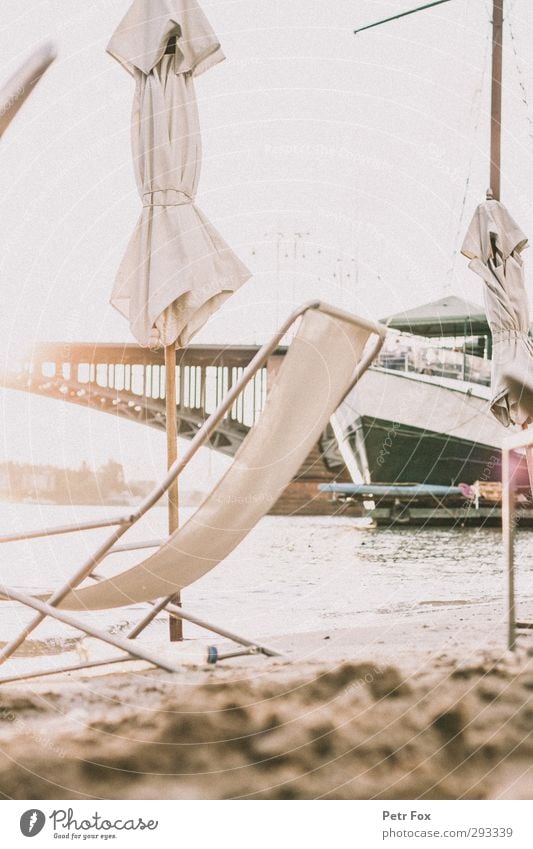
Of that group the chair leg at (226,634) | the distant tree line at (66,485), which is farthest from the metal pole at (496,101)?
the distant tree line at (66,485)

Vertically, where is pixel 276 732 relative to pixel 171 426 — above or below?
below

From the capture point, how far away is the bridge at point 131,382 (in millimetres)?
15492

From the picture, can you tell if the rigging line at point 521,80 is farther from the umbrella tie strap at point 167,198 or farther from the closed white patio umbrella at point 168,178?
the umbrella tie strap at point 167,198

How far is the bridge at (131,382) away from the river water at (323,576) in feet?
7.38

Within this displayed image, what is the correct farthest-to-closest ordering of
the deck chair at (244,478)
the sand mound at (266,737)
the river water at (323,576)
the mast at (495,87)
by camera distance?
1. the river water at (323,576)
2. the mast at (495,87)
3. the deck chair at (244,478)
4. the sand mound at (266,737)

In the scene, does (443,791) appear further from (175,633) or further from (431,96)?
(431,96)

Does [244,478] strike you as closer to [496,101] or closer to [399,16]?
[399,16]

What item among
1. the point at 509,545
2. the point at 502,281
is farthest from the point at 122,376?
the point at 509,545

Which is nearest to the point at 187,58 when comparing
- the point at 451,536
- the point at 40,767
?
the point at 40,767

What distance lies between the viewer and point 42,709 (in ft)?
6.29

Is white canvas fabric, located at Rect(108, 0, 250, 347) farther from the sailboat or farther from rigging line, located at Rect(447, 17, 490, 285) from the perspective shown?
the sailboat

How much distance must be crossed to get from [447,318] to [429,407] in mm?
2060

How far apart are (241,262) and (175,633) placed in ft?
4.00

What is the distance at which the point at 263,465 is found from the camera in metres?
1.95
